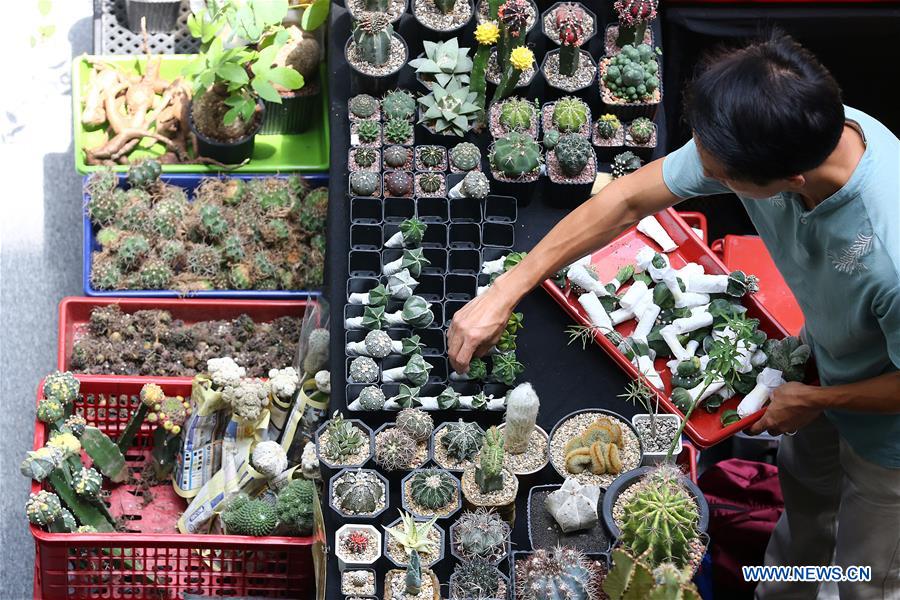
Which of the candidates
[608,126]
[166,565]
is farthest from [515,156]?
[166,565]

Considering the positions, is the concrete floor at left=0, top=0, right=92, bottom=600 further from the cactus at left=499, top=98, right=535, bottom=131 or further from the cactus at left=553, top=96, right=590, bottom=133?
the cactus at left=553, top=96, right=590, bottom=133

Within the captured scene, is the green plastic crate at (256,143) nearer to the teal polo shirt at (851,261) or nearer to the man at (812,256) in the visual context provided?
the man at (812,256)

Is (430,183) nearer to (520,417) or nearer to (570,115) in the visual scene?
(570,115)

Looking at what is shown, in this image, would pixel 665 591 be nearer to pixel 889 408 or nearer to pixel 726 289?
pixel 889 408

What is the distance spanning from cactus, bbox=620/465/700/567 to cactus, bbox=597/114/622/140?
132cm

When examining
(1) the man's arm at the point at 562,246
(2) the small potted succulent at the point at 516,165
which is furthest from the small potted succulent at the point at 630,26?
(1) the man's arm at the point at 562,246

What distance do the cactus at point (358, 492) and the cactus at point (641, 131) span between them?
1371mm

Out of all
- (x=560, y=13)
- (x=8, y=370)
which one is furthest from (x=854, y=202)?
(x=8, y=370)

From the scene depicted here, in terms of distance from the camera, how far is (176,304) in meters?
3.61

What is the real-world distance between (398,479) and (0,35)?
311 centimetres

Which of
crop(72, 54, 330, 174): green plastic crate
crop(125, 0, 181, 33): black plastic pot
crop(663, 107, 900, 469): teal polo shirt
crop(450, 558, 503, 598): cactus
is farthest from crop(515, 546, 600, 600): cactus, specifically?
crop(125, 0, 181, 33): black plastic pot

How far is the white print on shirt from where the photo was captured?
228 centimetres

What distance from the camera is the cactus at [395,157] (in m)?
3.25

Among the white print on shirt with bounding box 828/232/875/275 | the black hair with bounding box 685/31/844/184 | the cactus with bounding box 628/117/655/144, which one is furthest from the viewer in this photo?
the cactus with bounding box 628/117/655/144
